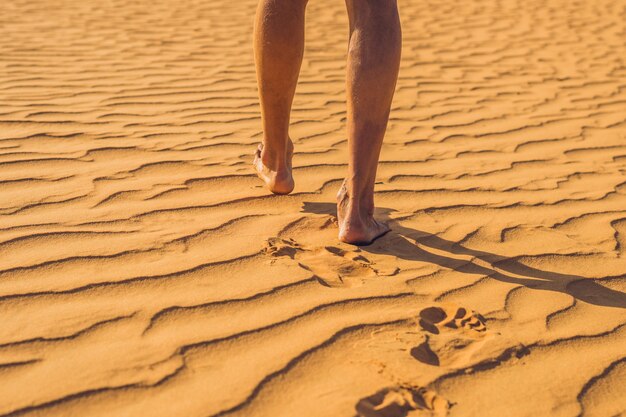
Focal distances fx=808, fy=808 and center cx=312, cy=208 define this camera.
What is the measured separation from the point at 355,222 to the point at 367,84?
388 mm

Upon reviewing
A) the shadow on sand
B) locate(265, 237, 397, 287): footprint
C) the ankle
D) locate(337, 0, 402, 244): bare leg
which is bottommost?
the shadow on sand

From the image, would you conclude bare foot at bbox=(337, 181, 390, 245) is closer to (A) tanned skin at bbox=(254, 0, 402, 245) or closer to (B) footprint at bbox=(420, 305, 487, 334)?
(A) tanned skin at bbox=(254, 0, 402, 245)

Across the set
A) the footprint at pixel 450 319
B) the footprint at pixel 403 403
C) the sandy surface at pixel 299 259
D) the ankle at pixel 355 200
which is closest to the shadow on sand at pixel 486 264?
the sandy surface at pixel 299 259

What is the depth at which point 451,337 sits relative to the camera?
1.85 meters

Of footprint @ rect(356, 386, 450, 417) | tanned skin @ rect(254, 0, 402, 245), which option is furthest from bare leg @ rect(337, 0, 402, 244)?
footprint @ rect(356, 386, 450, 417)

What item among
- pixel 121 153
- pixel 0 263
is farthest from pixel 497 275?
pixel 121 153

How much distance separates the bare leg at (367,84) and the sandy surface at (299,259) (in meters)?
0.20

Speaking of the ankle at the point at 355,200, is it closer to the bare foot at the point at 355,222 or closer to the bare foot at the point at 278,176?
the bare foot at the point at 355,222

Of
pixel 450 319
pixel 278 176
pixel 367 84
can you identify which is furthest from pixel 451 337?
pixel 278 176

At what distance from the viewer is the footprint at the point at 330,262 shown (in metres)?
2.11

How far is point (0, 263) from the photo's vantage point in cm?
204

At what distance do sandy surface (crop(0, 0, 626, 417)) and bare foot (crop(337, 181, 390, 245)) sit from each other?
5 cm

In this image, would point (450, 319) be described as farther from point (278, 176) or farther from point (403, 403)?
point (278, 176)

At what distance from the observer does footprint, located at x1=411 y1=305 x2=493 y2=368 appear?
5.80 ft
